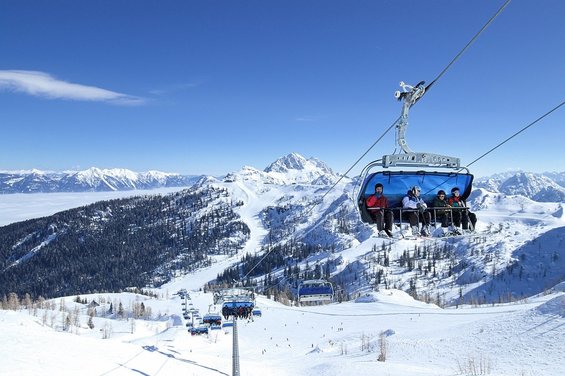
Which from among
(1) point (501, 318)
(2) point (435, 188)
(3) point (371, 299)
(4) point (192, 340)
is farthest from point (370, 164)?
(3) point (371, 299)

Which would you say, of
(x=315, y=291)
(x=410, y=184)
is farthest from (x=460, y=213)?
(x=315, y=291)

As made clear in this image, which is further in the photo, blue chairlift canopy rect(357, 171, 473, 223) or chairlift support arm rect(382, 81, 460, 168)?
blue chairlift canopy rect(357, 171, 473, 223)

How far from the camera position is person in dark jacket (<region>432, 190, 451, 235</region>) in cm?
1814

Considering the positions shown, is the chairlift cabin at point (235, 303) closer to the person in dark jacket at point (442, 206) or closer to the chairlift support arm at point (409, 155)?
the person in dark jacket at point (442, 206)

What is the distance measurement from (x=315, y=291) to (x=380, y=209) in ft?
63.6

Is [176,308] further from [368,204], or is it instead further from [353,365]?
[368,204]

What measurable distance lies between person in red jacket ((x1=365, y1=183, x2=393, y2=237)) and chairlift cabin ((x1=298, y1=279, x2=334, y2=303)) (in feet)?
54.6

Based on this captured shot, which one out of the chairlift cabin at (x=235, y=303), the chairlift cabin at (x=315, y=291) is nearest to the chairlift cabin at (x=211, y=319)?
the chairlift cabin at (x=315, y=291)

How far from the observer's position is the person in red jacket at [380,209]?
711 inches

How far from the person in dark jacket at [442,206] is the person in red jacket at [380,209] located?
221 cm

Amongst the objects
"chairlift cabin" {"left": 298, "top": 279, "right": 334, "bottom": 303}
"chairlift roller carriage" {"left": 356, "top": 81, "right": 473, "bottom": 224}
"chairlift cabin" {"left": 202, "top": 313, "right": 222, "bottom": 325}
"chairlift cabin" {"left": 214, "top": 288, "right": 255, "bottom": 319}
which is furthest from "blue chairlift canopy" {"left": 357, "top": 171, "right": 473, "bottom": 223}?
"chairlift cabin" {"left": 202, "top": 313, "right": 222, "bottom": 325}

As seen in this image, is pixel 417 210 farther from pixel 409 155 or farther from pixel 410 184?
pixel 409 155

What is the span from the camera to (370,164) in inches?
622

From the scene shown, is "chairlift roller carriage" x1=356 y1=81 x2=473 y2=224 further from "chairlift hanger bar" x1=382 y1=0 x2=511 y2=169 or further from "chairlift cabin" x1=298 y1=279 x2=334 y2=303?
"chairlift cabin" x1=298 y1=279 x2=334 y2=303
